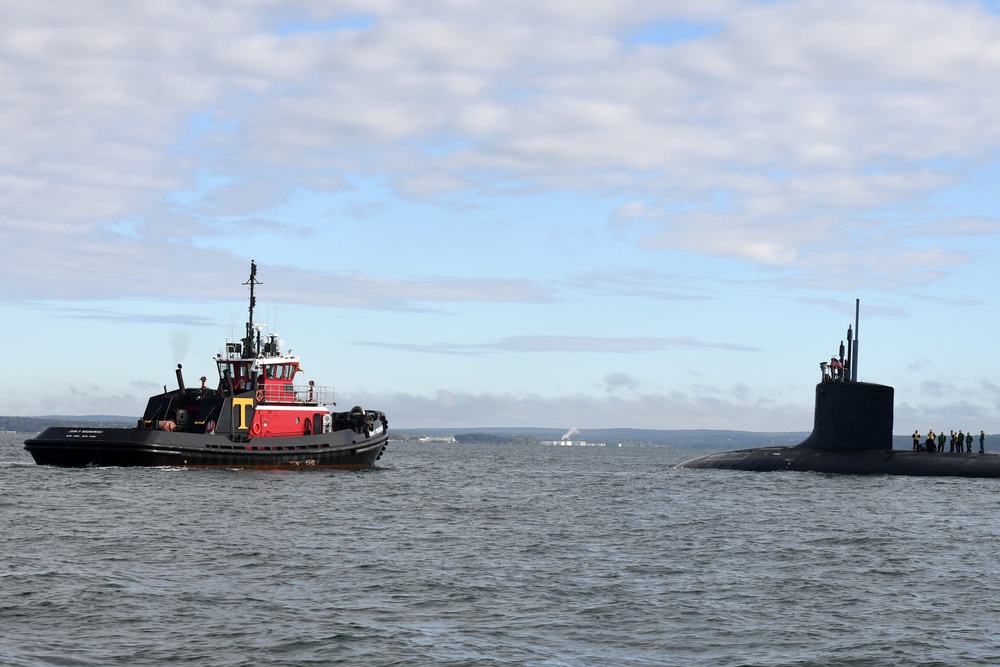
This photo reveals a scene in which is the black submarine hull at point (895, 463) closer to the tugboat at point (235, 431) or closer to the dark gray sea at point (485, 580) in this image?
the dark gray sea at point (485, 580)

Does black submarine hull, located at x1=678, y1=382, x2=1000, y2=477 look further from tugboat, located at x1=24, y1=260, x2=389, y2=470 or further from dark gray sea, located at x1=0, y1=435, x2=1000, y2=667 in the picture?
tugboat, located at x1=24, y1=260, x2=389, y2=470

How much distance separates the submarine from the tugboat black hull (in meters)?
24.5

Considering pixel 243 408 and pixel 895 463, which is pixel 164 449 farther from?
pixel 895 463

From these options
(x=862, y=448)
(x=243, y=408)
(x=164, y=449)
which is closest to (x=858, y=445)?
(x=862, y=448)

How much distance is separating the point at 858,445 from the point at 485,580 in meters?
38.2

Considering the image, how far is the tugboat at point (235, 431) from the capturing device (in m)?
47.9

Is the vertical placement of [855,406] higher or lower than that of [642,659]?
higher

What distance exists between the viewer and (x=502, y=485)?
53.0 metres

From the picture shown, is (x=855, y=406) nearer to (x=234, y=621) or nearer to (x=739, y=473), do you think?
(x=739, y=473)

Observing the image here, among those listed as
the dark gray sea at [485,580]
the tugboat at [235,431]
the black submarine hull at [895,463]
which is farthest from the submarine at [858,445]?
the tugboat at [235,431]

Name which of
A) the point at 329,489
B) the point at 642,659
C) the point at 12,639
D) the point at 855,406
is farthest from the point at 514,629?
the point at 855,406

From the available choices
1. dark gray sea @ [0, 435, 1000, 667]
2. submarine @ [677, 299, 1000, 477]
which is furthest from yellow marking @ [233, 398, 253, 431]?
submarine @ [677, 299, 1000, 477]

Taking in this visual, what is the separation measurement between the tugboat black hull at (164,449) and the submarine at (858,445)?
24547mm

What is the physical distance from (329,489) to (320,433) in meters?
10.4
